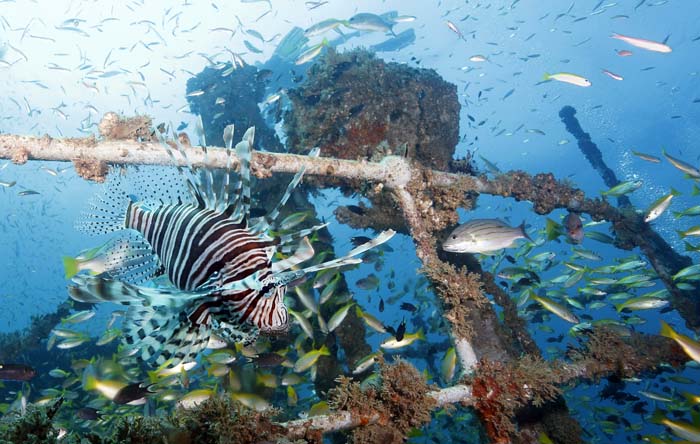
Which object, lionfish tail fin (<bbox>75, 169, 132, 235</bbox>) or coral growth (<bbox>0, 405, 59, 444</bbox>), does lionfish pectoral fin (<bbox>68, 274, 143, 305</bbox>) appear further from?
lionfish tail fin (<bbox>75, 169, 132, 235</bbox>)

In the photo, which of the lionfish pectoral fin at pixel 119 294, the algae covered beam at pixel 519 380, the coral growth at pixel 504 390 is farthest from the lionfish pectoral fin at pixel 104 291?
the coral growth at pixel 504 390

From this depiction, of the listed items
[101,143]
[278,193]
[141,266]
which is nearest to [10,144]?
[101,143]

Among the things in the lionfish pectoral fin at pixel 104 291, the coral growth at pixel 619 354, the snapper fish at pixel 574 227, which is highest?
the lionfish pectoral fin at pixel 104 291

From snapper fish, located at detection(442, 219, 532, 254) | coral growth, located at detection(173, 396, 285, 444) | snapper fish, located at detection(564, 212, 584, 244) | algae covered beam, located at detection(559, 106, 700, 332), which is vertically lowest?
algae covered beam, located at detection(559, 106, 700, 332)

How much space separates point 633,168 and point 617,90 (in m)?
15.9

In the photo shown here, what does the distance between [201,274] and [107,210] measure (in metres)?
1.69

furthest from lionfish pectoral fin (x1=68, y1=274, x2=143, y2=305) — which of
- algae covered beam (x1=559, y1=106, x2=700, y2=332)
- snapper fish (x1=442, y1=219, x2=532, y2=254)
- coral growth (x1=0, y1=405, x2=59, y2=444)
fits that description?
algae covered beam (x1=559, y1=106, x2=700, y2=332)

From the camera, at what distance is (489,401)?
3.27 m

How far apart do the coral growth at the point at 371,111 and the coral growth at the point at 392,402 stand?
149 inches

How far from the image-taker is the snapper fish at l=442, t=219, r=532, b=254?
4.29m

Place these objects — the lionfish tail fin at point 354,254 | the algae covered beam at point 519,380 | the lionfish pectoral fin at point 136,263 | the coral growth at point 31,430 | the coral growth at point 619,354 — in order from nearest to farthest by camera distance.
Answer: the lionfish tail fin at point 354,254 → the coral growth at point 31,430 → the lionfish pectoral fin at point 136,263 → the algae covered beam at point 519,380 → the coral growth at point 619,354

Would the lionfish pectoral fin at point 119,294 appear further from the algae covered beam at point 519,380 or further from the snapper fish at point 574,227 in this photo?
the snapper fish at point 574,227

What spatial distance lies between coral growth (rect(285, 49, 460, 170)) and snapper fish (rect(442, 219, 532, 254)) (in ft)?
7.28

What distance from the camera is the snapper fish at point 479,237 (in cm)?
429
